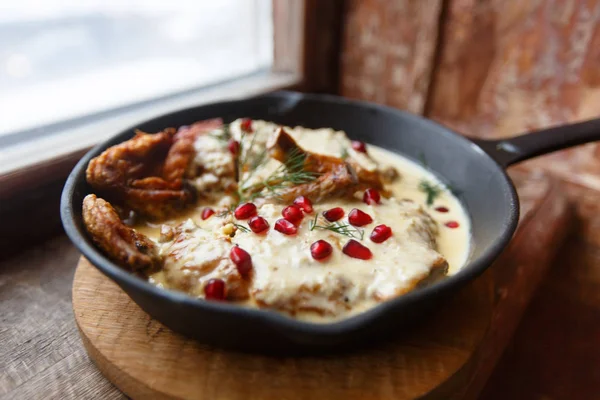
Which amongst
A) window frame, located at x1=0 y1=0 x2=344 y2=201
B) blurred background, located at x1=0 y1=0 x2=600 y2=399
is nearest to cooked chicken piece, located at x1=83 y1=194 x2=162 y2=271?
blurred background, located at x1=0 y1=0 x2=600 y2=399

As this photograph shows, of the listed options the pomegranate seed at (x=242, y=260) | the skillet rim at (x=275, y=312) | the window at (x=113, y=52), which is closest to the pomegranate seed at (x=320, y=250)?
the pomegranate seed at (x=242, y=260)

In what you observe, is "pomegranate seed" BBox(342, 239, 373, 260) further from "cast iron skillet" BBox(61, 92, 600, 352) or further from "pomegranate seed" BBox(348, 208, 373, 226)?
"cast iron skillet" BBox(61, 92, 600, 352)

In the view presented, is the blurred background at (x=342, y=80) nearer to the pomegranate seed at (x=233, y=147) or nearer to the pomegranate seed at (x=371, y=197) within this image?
the pomegranate seed at (x=233, y=147)

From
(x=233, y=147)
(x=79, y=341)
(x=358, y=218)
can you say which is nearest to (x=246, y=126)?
(x=233, y=147)

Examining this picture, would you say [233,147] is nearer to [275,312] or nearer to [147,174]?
[147,174]

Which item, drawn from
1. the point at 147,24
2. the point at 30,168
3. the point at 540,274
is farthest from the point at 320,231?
the point at 147,24

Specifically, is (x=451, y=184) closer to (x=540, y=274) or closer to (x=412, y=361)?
(x=540, y=274)
